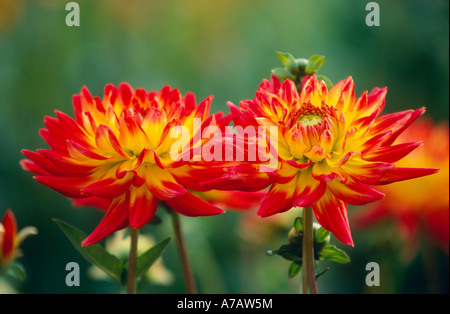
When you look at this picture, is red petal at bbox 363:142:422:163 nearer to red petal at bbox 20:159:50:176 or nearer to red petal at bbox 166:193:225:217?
red petal at bbox 166:193:225:217

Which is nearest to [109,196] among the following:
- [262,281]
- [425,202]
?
[262,281]

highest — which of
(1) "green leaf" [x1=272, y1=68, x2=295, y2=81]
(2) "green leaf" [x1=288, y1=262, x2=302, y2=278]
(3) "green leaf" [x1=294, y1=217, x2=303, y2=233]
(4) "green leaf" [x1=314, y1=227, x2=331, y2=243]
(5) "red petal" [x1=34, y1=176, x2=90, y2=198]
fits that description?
(1) "green leaf" [x1=272, y1=68, x2=295, y2=81]

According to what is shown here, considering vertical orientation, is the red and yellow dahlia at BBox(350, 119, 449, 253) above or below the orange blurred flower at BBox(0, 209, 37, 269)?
above

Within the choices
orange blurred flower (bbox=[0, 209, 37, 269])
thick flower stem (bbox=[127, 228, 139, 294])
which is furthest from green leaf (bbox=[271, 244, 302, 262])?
orange blurred flower (bbox=[0, 209, 37, 269])

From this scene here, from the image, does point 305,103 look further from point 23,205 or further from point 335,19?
point 335,19

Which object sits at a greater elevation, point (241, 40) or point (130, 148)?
point (241, 40)

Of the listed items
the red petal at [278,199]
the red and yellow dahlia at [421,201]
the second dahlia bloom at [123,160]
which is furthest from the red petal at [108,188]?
the red and yellow dahlia at [421,201]

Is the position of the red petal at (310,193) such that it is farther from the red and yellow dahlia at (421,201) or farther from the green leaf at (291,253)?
the red and yellow dahlia at (421,201)
